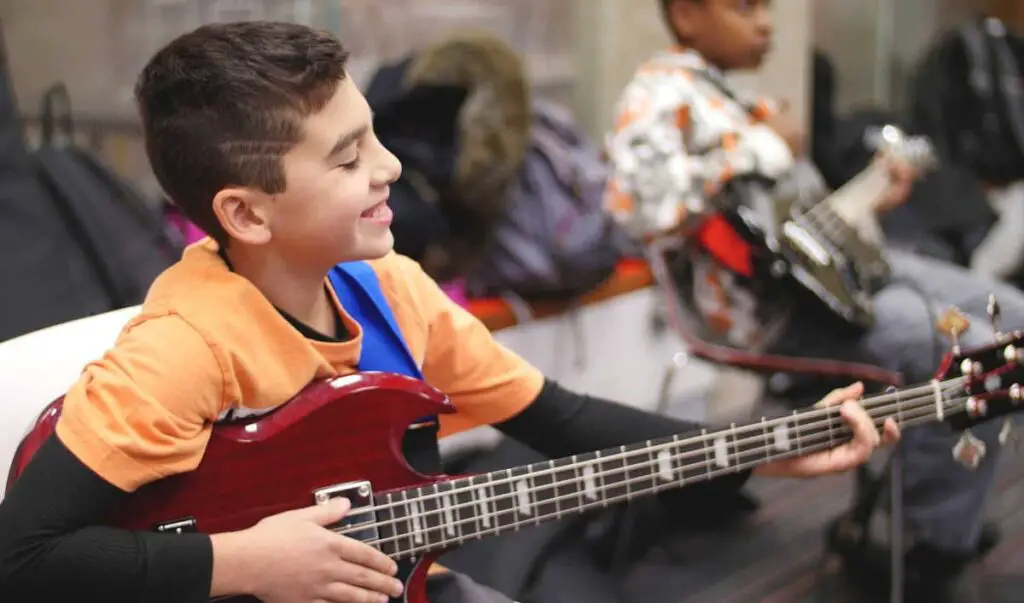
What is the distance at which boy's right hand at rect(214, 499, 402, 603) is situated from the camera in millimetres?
830

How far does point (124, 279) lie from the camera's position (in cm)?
148

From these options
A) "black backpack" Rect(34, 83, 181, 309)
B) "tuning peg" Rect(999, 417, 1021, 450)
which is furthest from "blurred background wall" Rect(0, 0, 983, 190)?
"tuning peg" Rect(999, 417, 1021, 450)

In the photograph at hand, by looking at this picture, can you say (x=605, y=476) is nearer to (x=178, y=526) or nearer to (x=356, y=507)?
(x=356, y=507)

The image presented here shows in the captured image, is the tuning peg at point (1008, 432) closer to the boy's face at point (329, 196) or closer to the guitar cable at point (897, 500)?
the guitar cable at point (897, 500)

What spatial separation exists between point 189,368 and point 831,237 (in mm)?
1133

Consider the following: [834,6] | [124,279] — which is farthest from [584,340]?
[834,6]

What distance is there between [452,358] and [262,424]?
0.25 m

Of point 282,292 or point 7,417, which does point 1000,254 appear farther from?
point 7,417

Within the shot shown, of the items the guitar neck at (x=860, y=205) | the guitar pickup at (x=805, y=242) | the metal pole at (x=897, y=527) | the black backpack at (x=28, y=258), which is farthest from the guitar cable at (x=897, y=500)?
the black backpack at (x=28, y=258)

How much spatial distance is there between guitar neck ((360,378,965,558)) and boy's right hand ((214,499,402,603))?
Result: 0.04 m

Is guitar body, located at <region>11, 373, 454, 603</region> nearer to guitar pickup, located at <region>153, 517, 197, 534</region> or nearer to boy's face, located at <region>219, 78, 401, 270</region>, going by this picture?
guitar pickup, located at <region>153, 517, 197, 534</region>

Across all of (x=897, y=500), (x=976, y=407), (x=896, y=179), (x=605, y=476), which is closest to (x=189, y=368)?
(x=605, y=476)

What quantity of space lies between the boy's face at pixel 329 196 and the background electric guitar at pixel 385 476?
0.40ft

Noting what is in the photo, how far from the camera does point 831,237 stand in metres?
1.61
